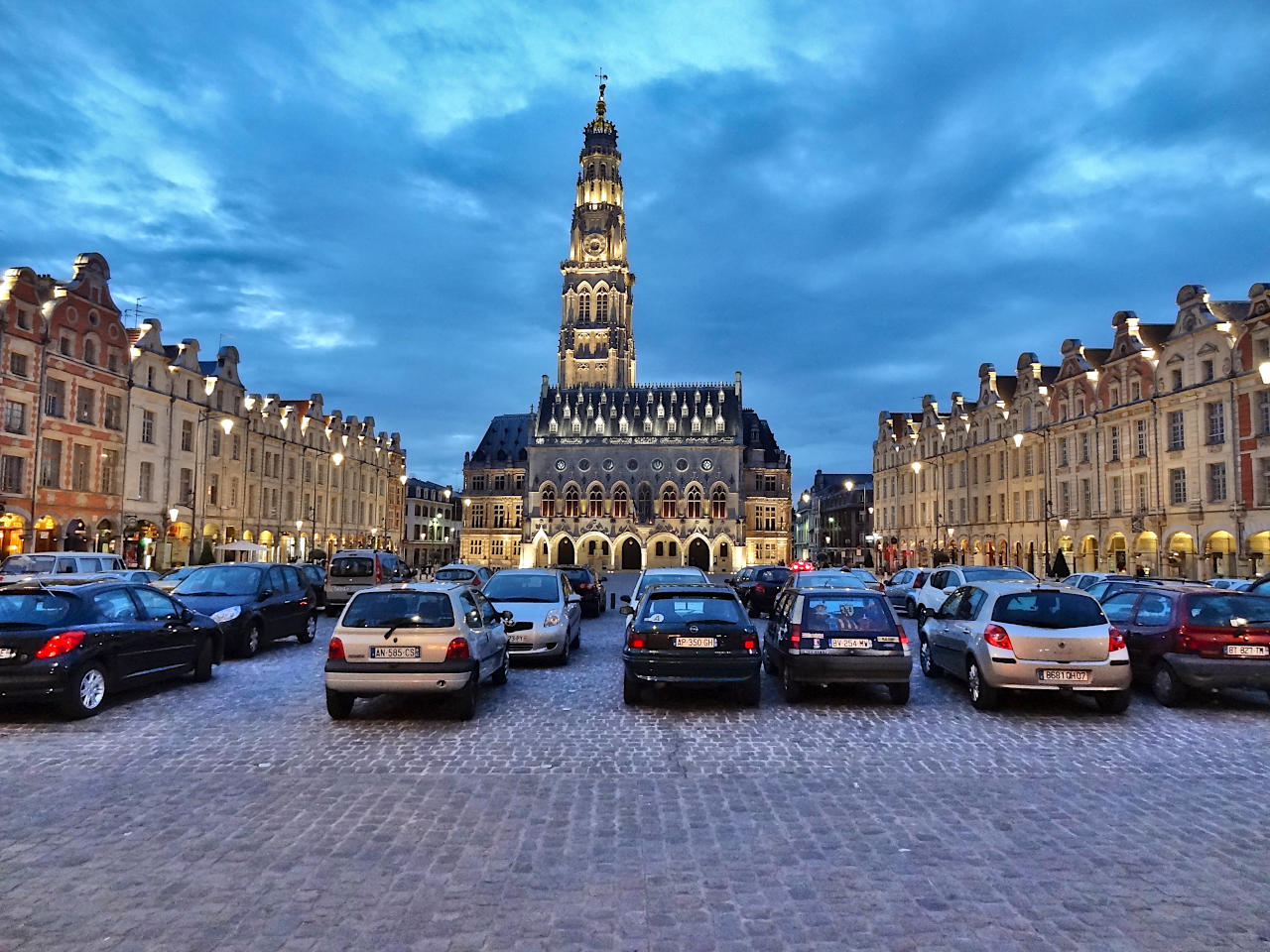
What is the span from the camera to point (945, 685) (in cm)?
1277

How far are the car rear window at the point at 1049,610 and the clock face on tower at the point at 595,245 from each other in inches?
3958

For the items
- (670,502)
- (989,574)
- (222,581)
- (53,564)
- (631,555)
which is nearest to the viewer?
(222,581)

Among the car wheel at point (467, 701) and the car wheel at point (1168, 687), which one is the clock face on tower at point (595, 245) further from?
the car wheel at point (467, 701)

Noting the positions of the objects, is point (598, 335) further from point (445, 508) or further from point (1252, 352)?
point (1252, 352)

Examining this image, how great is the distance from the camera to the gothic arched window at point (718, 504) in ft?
283

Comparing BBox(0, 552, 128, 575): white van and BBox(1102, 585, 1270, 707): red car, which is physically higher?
BBox(0, 552, 128, 575): white van

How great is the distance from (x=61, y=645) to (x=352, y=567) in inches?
669

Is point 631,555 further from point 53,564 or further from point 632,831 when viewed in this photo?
point 632,831

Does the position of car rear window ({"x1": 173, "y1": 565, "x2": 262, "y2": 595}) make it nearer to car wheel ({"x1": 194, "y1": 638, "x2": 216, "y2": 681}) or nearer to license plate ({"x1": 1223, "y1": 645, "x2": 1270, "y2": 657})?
car wheel ({"x1": 194, "y1": 638, "x2": 216, "y2": 681})

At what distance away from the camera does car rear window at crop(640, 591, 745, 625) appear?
10.7 metres

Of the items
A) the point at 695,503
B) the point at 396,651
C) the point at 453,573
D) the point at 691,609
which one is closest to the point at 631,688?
the point at 691,609

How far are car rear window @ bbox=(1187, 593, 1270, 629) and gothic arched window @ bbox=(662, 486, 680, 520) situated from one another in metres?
75.7

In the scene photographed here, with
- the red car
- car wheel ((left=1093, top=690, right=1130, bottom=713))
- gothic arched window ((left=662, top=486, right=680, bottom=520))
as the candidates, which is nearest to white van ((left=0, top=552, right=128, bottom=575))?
car wheel ((left=1093, top=690, right=1130, bottom=713))

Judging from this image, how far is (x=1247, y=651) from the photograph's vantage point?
10711 mm
